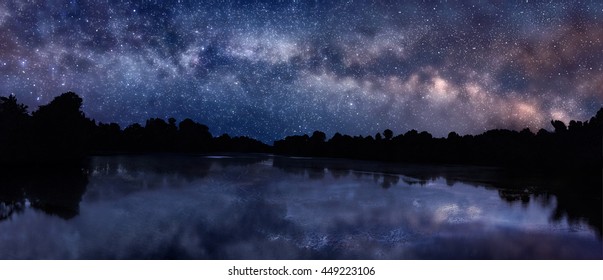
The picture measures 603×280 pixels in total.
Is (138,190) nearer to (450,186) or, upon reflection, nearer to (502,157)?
(450,186)

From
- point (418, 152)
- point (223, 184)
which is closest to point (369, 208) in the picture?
point (223, 184)

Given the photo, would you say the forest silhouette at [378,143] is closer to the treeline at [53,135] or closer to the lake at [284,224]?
the treeline at [53,135]

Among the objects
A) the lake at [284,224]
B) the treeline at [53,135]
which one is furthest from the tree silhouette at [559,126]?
the treeline at [53,135]

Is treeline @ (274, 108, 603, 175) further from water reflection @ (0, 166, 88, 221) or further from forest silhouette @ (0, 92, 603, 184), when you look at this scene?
water reflection @ (0, 166, 88, 221)

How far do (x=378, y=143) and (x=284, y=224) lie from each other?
79.7m

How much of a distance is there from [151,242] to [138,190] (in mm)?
10633

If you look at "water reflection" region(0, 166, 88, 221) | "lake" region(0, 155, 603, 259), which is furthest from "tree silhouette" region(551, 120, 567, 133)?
"water reflection" region(0, 166, 88, 221)

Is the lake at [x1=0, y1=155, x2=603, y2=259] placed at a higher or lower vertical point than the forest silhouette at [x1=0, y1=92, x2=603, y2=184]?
lower

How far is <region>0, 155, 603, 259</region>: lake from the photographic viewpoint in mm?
9914

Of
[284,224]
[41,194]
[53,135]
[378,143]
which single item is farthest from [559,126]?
[53,135]

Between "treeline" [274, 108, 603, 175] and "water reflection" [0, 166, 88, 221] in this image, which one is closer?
"water reflection" [0, 166, 88, 221]

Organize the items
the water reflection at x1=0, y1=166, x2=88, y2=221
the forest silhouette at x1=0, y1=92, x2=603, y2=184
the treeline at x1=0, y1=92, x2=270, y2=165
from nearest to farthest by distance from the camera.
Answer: the water reflection at x1=0, y1=166, x2=88, y2=221, the treeline at x1=0, y1=92, x2=270, y2=165, the forest silhouette at x1=0, y1=92, x2=603, y2=184

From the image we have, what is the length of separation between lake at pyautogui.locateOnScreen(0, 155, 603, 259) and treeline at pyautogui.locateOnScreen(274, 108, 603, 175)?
1201 inches

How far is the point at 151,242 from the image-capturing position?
33.7 feet
